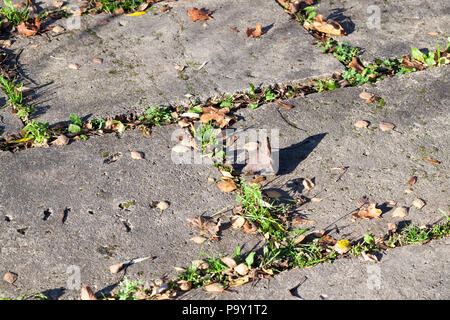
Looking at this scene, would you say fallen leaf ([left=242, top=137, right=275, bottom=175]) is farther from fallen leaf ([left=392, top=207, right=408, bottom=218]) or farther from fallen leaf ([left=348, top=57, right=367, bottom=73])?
fallen leaf ([left=348, top=57, right=367, bottom=73])

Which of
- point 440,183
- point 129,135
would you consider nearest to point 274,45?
point 129,135

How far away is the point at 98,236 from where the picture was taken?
2.53m

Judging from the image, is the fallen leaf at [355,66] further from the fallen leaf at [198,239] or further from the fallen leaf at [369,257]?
the fallen leaf at [198,239]

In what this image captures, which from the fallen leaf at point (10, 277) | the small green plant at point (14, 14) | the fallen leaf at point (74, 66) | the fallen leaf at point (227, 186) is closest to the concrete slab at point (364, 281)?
the fallen leaf at point (227, 186)

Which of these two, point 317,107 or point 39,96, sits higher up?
point 39,96

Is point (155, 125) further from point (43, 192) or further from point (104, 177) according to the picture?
point (43, 192)

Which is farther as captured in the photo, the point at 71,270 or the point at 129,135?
the point at 129,135

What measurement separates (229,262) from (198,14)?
7.81 ft

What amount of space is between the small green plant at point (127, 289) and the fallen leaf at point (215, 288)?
321 mm

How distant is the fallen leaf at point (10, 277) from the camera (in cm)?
232

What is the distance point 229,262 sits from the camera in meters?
2.40

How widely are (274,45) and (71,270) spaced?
2.31 meters

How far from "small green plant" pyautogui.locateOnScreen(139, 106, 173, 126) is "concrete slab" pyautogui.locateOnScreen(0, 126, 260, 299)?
4.3 inches

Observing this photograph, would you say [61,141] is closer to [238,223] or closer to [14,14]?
[238,223]
